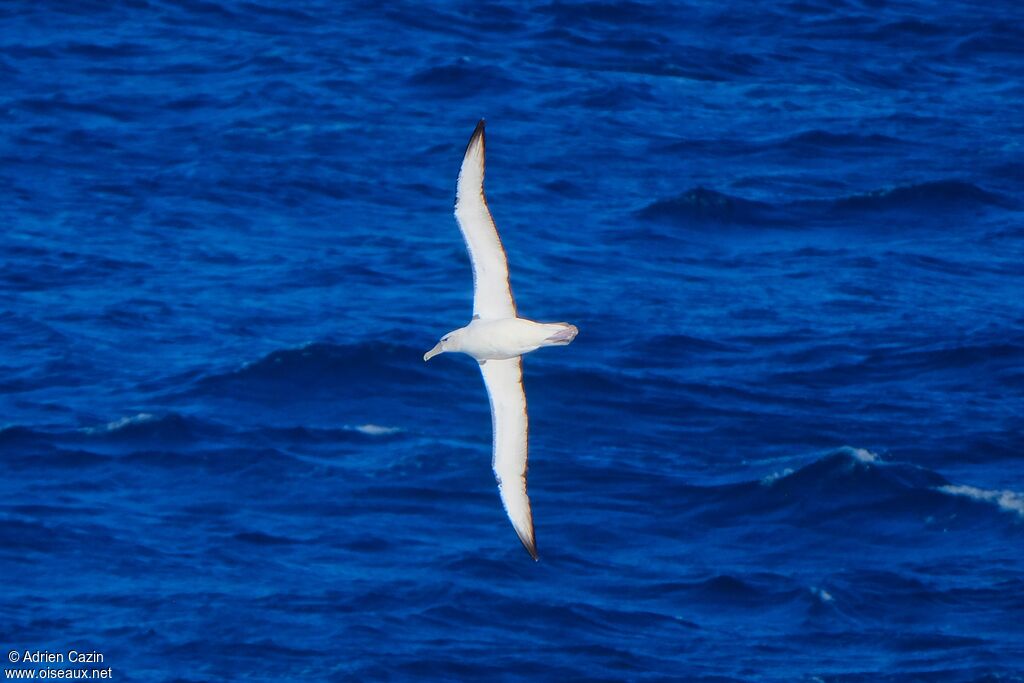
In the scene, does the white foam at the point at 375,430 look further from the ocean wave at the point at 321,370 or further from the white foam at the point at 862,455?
the white foam at the point at 862,455

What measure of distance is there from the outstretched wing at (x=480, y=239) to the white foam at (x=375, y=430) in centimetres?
1319

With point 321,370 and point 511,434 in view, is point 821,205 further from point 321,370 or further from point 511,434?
point 511,434

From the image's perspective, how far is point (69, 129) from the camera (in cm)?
4881

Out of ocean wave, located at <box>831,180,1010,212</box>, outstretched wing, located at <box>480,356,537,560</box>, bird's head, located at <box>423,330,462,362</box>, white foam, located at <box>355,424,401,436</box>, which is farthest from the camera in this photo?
ocean wave, located at <box>831,180,1010,212</box>

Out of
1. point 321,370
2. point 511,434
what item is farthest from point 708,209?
point 511,434

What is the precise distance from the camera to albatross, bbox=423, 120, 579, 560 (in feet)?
70.0

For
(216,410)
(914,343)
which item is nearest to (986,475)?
(914,343)

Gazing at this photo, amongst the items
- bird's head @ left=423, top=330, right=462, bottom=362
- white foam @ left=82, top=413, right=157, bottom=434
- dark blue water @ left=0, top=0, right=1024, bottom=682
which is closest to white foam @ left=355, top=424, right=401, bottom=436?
dark blue water @ left=0, top=0, right=1024, bottom=682

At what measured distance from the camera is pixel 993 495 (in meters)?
34.2

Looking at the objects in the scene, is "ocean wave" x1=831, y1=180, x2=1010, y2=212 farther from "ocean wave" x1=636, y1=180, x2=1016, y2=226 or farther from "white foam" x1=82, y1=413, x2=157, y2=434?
"white foam" x1=82, y1=413, x2=157, y2=434

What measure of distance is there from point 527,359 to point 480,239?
15.4m

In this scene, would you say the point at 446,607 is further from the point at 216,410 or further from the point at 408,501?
the point at 216,410

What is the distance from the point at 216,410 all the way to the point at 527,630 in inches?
329

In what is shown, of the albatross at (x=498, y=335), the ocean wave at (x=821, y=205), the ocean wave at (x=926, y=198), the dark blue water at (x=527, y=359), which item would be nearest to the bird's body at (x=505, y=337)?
the albatross at (x=498, y=335)
